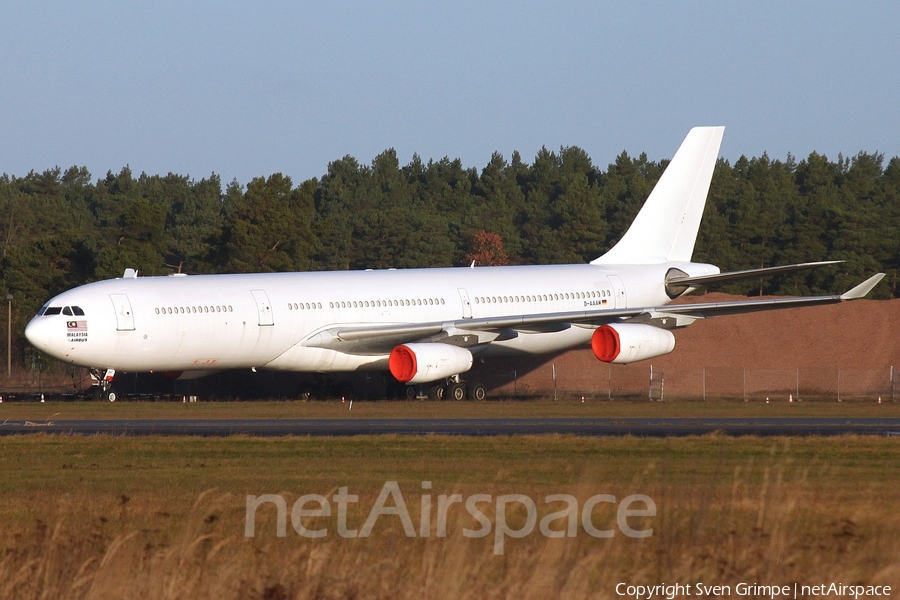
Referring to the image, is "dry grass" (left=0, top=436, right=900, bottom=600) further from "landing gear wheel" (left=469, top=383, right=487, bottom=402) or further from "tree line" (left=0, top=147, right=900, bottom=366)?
"tree line" (left=0, top=147, right=900, bottom=366)

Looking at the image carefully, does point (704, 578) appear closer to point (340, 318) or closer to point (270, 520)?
point (270, 520)

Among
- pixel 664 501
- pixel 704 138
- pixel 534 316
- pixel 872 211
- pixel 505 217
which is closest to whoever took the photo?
pixel 664 501

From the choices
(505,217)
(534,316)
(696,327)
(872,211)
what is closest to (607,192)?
(505,217)

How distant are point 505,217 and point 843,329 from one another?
175ft

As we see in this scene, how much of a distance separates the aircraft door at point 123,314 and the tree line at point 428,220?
2802 cm

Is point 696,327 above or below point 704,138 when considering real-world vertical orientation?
below

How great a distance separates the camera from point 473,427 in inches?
978

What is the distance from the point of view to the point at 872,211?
245ft

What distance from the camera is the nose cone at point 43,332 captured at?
3080 cm

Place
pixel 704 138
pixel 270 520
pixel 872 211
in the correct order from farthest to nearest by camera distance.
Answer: pixel 872 211
pixel 704 138
pixel 270 520

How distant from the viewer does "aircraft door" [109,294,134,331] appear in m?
31.1

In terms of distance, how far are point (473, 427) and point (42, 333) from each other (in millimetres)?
11541

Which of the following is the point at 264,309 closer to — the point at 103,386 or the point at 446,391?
the point at 103,386

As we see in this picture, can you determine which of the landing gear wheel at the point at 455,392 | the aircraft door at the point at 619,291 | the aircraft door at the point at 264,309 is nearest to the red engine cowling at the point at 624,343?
the landing gear wheel at the point at 455,392
